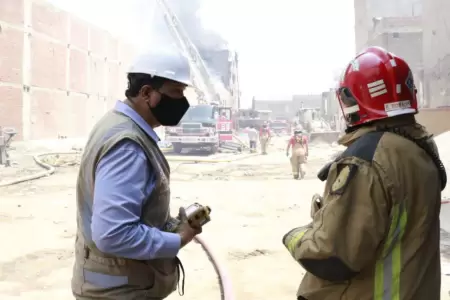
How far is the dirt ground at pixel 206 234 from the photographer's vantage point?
4523 mm

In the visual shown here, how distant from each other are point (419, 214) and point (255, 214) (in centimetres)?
644

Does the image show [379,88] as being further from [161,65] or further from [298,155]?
[298,155]

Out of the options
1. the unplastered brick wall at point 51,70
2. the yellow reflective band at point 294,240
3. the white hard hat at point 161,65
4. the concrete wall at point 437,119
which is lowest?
the yellow reflective band at point 294,240

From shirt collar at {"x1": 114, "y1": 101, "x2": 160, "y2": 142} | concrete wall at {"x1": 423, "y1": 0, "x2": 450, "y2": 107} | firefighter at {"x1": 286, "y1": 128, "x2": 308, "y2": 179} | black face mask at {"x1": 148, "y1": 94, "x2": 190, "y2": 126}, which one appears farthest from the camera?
concrete wall at {"x1": 423, "y1": 0, "x2": 450, "y2": 107}

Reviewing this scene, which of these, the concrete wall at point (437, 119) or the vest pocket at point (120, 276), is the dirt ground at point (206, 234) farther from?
the concrete wall at point (437, 119)

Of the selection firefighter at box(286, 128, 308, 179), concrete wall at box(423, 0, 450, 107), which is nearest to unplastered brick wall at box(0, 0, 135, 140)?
firefighter at box(286, 128, 308, 179)

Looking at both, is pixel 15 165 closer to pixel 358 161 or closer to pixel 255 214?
pixel 255 214

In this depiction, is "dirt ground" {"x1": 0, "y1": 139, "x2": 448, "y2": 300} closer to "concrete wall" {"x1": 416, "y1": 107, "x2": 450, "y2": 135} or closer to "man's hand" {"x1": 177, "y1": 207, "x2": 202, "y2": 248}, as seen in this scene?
"man's hand" {"x1": 177, "y1": 207, "x2": 202, "y2": 248}

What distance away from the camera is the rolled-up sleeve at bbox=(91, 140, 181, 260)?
5.38 ft

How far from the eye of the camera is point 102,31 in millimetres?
31344

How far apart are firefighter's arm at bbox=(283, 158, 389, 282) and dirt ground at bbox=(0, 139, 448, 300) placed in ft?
9.22

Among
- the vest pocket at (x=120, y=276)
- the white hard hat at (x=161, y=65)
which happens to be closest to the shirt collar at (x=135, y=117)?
the white hard hat at (x=161, y=65)

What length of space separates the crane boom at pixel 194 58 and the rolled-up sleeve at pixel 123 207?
24743 mm

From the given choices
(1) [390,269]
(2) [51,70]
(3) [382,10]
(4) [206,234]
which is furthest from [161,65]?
(3) [382,10]
